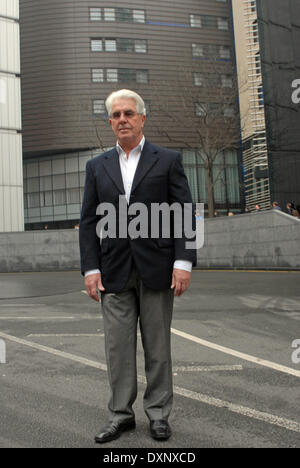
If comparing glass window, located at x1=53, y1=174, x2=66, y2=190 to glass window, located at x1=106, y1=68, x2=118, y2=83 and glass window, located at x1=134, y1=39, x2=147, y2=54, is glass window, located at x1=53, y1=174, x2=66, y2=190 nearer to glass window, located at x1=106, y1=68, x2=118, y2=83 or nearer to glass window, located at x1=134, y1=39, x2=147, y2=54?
glass window, located at x1=106, y1=68, x2=118, y2=83

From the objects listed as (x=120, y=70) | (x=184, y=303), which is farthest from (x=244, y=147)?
(x=184, y=303)

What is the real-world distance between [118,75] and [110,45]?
2499 mm

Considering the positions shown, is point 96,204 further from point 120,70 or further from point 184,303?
point 120,70

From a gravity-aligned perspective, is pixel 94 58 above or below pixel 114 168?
above

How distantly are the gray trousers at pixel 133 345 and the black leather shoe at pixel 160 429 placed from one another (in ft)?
0.32

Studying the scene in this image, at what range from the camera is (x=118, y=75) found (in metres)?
39.2

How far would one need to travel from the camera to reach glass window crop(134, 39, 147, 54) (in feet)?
130

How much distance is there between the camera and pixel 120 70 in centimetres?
3938

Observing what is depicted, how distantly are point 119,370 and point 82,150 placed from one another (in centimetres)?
3743

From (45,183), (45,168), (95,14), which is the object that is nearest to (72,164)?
(45,168)

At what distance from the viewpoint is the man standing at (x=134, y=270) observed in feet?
10.7

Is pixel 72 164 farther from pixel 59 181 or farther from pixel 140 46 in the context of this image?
pixel 140 46

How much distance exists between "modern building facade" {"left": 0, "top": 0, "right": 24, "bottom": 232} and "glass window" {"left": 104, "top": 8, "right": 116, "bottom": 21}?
48.1 feet

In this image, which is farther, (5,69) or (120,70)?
(120,70)
